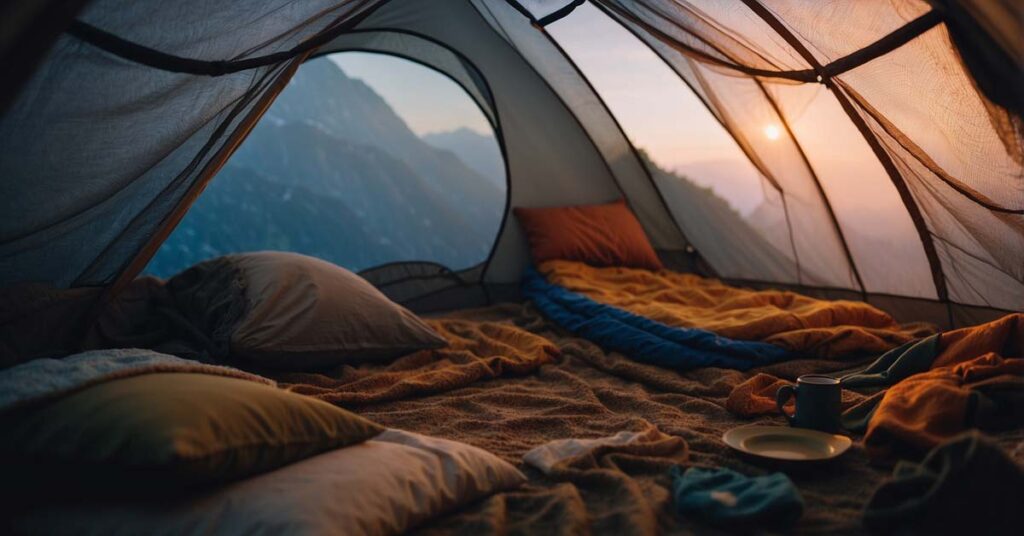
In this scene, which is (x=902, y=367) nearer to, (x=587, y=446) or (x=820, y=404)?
(x=820, y=404)

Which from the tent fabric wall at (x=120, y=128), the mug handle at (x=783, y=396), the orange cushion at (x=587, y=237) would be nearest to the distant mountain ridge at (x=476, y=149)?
the orange cushion at (x=587, y=237)

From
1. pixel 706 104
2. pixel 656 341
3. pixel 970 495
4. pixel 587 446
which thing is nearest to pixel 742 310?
pixel 656 341

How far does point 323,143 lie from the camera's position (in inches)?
184

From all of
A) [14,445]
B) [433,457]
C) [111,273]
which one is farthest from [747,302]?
[14,445]

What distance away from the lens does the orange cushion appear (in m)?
3.99

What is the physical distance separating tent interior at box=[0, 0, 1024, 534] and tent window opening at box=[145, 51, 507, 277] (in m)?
0.02

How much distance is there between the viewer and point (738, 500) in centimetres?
137

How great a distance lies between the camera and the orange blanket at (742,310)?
8.39ft

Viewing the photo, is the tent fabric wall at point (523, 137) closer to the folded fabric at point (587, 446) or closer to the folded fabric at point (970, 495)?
the folded fabric at point (587, 446)

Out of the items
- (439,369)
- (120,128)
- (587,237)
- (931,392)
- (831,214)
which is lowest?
(439,369)

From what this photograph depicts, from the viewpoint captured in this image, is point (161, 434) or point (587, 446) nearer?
point (161, 434)

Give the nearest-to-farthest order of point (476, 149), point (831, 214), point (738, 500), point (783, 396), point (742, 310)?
point (738, 500) → point (783, 396) → point (742, 310) → point (831, 214) → point (476, 149)

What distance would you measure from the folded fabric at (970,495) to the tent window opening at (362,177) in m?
3.01

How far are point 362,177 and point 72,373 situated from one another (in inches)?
125
